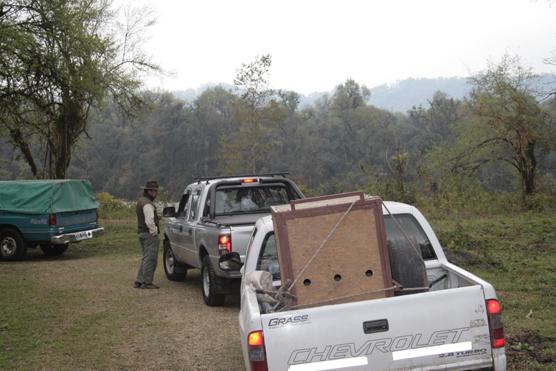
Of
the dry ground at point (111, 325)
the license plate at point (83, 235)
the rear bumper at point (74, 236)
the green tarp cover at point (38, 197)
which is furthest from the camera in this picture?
→ the license plate at point (83, 235)

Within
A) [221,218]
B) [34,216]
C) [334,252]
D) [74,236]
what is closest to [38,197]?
[34,216]

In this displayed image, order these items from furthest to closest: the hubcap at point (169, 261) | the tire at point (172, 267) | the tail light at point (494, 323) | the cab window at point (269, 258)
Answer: the hubcap at point (169, 261) < the tire at point (172, 267) < the cab window at point (269, 258) < the tail light at point (494, 323)

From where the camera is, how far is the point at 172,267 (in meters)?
13.2

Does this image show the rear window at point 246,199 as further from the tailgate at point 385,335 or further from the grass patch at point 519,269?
the tailgate at point 385,335

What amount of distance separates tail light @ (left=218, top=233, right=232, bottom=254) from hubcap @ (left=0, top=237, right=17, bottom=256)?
374 inches

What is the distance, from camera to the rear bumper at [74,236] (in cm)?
1667

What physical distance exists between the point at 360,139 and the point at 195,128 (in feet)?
73.4

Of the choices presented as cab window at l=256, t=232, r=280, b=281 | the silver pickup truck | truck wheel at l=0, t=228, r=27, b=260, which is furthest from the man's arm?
truck wheel at l=0, t=228, r=27, b=260

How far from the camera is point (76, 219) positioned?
17.5 m

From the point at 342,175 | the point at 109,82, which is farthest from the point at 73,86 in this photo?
the point at 342,175

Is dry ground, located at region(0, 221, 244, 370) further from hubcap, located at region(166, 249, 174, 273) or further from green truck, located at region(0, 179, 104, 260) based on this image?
green truck, located at region(0, 179, 104, 260)

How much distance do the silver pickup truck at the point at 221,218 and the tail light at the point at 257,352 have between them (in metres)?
5.01

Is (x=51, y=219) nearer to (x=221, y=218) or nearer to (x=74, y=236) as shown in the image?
(x=74, y=236)

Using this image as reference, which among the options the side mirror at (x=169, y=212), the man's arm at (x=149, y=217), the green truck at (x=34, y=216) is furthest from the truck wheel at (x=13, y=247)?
the man's arm at (x=149, y=217)
